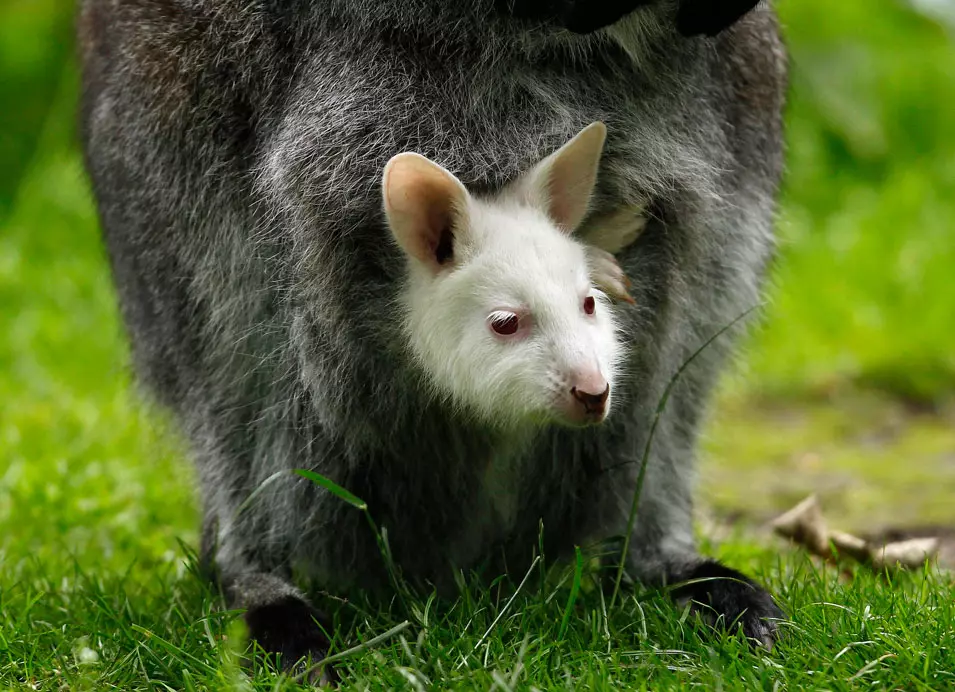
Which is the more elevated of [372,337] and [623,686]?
[372,337]

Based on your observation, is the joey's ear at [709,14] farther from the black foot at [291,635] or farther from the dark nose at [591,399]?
the black foot at [291,635]

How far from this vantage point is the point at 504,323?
2.63 metres

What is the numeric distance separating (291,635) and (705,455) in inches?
81.9

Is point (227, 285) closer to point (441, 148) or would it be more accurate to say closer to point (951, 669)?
point (441, 148)

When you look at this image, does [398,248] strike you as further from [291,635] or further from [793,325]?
[793,325]

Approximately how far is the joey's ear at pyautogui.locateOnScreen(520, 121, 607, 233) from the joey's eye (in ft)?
1.01

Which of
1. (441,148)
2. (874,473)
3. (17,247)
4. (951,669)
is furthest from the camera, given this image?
(17,247)

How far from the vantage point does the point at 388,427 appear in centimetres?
304

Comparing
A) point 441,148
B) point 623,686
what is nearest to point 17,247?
point 441,148

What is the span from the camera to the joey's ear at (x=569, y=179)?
9.03 ft

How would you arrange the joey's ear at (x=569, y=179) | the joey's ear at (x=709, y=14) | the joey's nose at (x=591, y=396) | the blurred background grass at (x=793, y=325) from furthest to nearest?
the blurred background grass at (x=793, y=325), the joey's ear at (x=709, y=14), the joey's ear at (x=569, y=179), the joey's nose at (x=591, y=396)

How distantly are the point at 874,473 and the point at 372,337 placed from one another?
2677 mm

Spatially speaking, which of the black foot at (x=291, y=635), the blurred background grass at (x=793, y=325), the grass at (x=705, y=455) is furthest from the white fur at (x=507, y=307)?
the blurred background grass at (x=793, y=325)

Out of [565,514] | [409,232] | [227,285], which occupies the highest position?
[409,232]
